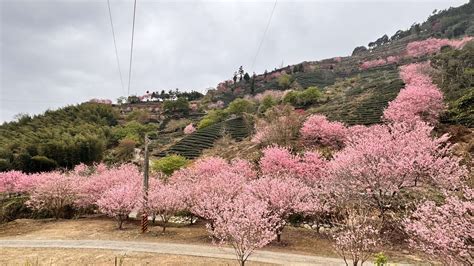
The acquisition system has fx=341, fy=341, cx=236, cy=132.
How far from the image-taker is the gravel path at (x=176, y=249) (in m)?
14.6

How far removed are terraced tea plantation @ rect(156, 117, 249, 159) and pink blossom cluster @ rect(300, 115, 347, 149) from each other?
19.1m

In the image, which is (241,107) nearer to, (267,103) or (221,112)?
(221,112)

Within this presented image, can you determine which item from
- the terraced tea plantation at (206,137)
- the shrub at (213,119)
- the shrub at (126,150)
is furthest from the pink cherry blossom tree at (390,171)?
the shrub at (213,119)

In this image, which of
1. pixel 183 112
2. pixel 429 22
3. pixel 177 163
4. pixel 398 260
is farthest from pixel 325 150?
pixel 429 22

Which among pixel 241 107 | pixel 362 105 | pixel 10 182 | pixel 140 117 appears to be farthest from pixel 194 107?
pixel 10 182

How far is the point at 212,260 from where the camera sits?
572 inches

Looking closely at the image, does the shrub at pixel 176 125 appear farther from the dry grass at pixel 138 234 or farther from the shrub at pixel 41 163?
the dry grass at pixel 138 234

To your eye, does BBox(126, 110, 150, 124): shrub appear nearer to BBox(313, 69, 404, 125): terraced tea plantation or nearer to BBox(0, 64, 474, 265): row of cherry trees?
BBox(313, 69, 404, 125): terraced tea plantation

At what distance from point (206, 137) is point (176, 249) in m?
43.1

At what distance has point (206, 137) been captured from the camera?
59.6 metres

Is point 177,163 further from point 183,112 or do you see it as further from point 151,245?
point 183,112

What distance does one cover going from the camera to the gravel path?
14.6 metres

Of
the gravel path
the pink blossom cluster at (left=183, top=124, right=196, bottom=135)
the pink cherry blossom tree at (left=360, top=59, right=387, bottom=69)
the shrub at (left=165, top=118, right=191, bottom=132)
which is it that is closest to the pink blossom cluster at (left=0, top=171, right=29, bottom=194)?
the gravel path

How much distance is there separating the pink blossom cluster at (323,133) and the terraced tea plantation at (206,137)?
1906cm
